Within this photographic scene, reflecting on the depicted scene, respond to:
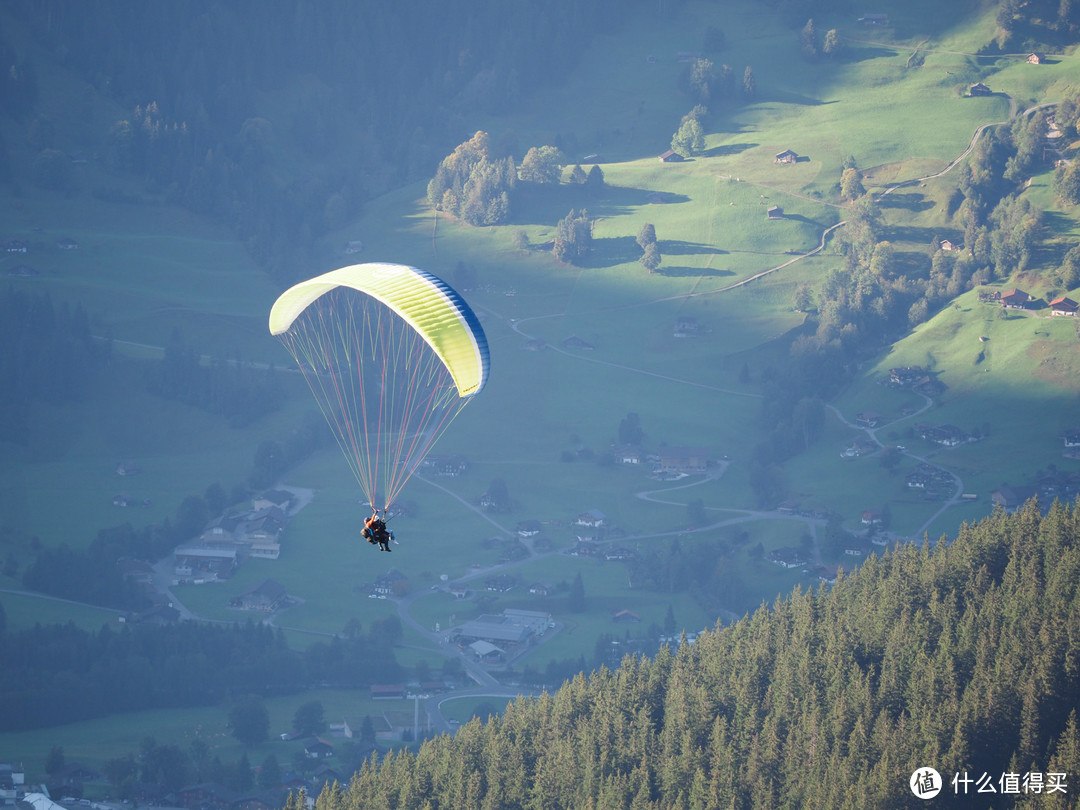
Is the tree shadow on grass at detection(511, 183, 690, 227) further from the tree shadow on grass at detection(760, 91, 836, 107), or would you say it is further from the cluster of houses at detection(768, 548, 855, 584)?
the cluster of houses at detection(768, 548, 855, 584)

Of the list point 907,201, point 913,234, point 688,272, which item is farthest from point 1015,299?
point 688,272

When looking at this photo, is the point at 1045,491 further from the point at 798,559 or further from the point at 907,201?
the point at 907,201

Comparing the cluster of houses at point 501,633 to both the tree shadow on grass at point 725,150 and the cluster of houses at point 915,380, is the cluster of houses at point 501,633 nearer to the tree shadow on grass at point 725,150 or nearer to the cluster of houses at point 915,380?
the cluster of houses at point 915,380

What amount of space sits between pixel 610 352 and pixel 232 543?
44672mm

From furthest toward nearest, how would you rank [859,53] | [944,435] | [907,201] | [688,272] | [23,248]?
[859,53] < [907,201] < [688,272] < [23,248] < [944,435]

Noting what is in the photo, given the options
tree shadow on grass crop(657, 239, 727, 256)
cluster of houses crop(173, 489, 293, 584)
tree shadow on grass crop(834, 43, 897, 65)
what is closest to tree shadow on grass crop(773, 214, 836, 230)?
tree shadow on grass crop(657, 239, 727, 256)

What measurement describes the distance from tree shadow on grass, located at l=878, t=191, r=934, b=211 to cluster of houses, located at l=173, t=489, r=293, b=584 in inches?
2905

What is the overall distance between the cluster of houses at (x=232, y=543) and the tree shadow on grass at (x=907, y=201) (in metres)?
73.8

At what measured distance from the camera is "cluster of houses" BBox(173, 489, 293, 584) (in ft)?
314

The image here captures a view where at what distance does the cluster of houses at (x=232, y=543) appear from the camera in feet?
314

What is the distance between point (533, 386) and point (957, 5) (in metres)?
87.2

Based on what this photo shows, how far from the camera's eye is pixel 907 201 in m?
137

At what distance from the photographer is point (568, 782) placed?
175ft

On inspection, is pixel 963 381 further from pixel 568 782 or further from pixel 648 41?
pixel 648 41
